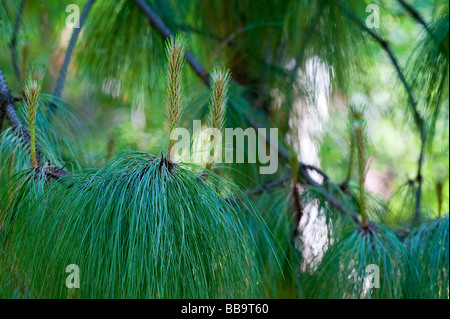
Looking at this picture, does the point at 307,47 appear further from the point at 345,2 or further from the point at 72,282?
the point at 72,282

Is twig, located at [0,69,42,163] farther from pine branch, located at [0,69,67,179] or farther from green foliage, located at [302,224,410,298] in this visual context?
green foliage, located at [302,224,410,298]

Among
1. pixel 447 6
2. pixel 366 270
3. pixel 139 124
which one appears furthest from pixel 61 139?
pixel 139 124

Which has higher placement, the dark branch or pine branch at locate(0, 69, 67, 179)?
→ the dark branch

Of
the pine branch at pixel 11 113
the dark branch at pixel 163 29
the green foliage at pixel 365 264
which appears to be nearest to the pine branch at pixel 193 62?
the dark branch at pixel 163 29

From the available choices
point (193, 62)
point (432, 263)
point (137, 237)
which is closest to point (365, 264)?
point (432, 263)

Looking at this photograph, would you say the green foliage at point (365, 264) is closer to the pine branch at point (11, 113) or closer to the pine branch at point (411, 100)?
the pine branch at point (411, 100)

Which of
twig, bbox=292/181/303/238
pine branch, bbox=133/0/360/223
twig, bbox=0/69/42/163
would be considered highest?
pine branch, bbox=133/0/360/223

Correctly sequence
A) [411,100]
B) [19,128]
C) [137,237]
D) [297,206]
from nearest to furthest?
[137,237] < [19,128] < [297,206] < [411,100]

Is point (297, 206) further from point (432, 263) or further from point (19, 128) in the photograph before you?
point (19, 128)

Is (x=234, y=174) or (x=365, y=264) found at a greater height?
(x=234, y=174)

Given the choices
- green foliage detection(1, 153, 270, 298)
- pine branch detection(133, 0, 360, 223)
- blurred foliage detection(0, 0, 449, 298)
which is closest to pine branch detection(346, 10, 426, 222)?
blurred foliage detection(0, 0, 449, 298)

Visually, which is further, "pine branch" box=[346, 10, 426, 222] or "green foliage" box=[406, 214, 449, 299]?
"pine branch" box=[346, 10, 426, 222]

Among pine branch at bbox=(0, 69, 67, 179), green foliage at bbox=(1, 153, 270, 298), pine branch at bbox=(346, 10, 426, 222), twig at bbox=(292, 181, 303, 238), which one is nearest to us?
green foliage at bbox=(1, 153, 270, 298)

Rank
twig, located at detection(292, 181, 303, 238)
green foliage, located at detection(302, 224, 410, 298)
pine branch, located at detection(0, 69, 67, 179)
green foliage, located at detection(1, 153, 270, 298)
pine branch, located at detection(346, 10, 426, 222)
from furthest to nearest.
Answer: pine branch, located at detection(346, 10, 426, 222), twig, located at detection(292, 181, 303, 238), green foliage, located at detection(302, 224, 410, 298), pine branch, located at detection(0, 69, 67, 179), green foliage, located at detection(1, 153, 270, 298)
